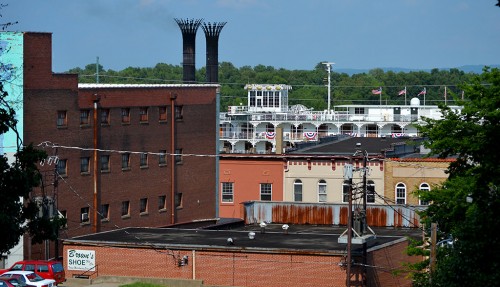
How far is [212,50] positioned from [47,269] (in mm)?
49169

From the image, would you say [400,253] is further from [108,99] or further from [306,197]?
[306,197]

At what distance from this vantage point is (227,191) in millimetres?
81000

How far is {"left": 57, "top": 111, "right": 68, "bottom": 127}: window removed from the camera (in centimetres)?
6006

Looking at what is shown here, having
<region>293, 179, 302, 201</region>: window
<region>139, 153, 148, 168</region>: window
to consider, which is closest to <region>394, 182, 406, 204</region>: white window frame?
<region>293, 179, 302, 201</region>: window

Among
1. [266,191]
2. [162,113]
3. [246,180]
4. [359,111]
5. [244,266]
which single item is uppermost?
[359,111]

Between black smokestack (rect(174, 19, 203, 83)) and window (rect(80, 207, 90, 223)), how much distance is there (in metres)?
34.0

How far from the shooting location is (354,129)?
420ft

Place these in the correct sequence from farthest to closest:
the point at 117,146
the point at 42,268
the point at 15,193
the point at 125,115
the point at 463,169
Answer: the point at 125,115 → the point at 117,146 → the point at 42,268 → the point at 463,169 → the point at 15,193

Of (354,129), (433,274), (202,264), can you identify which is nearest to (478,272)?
(433,274)

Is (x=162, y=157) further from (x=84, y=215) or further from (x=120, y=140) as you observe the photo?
(x=84, y=215)

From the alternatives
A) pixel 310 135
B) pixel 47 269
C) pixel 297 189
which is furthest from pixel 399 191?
pixel 310 135

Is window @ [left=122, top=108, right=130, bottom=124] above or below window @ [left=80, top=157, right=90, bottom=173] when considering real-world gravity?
above

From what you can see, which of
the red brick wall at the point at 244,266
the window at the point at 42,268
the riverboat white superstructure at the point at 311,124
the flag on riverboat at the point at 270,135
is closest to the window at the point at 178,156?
the red brick wall at the point at 244,266

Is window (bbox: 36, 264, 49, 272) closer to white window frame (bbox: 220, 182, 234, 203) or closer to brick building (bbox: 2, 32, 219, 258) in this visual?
brick building (bbox: 2, 32, 219, 258)
